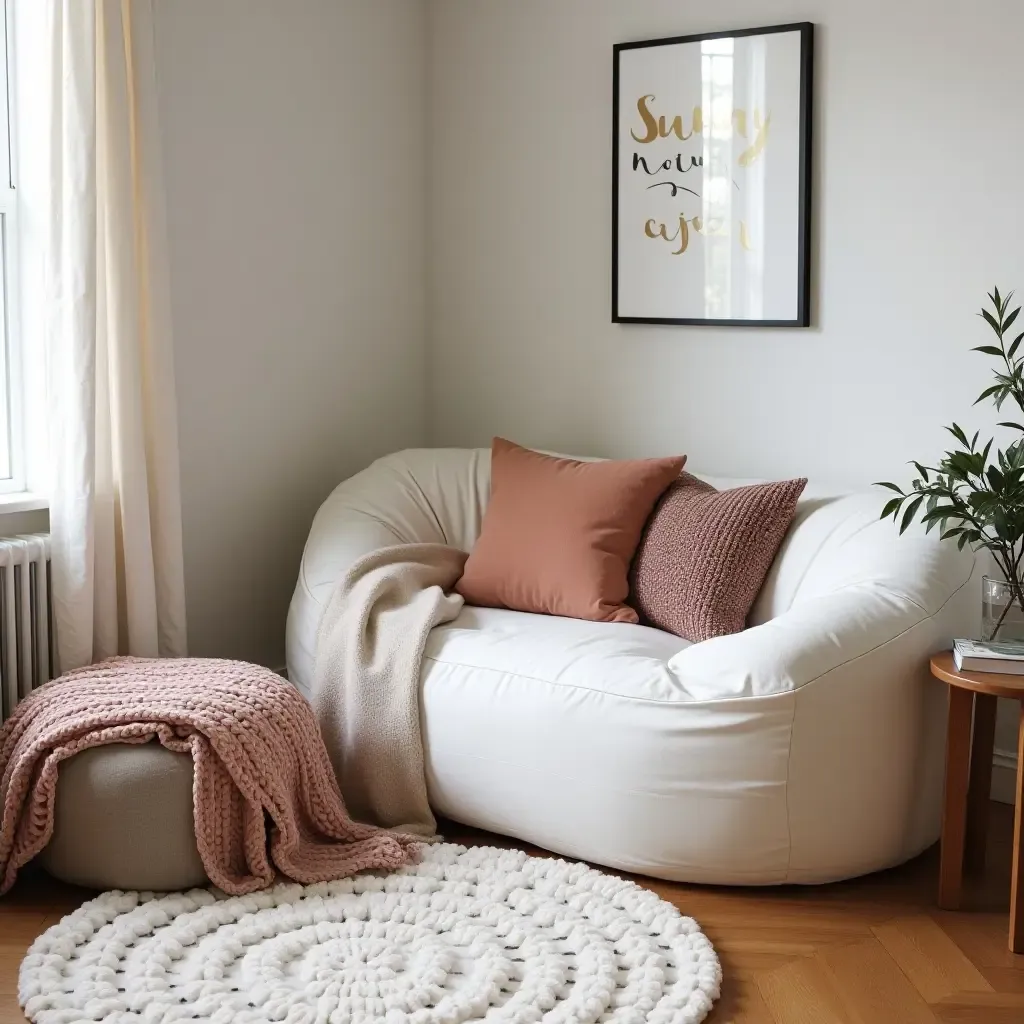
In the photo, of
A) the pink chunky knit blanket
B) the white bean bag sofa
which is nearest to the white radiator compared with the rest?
the pink chunky knit blanket

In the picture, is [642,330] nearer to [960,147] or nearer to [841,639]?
[960,147]

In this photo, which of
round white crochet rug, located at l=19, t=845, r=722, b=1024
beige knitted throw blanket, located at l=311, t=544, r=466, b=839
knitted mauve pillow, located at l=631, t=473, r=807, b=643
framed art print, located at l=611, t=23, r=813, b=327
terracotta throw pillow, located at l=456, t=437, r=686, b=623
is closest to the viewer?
round white crochet rug, located at l=19, t=845, r=722, b=1024

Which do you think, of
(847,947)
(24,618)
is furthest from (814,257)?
(24,618)

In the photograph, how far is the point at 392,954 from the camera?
232 cm

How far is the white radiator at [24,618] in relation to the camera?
2.91m

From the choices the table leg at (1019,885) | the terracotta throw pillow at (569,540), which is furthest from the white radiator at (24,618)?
the table leg at (1019,885)

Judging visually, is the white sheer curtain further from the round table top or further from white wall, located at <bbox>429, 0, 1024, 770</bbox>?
the round table top

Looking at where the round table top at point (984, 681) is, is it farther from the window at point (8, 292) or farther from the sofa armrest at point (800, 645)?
the window at point (8, 292)

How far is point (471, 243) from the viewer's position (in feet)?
13.6

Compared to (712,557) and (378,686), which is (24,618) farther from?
(712,557)

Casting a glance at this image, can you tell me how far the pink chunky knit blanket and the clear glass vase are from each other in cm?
131

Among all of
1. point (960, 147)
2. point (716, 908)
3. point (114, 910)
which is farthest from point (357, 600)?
point (960, 147)

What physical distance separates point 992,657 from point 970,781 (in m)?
0.44

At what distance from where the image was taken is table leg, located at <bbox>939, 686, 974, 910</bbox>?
2539 mm
